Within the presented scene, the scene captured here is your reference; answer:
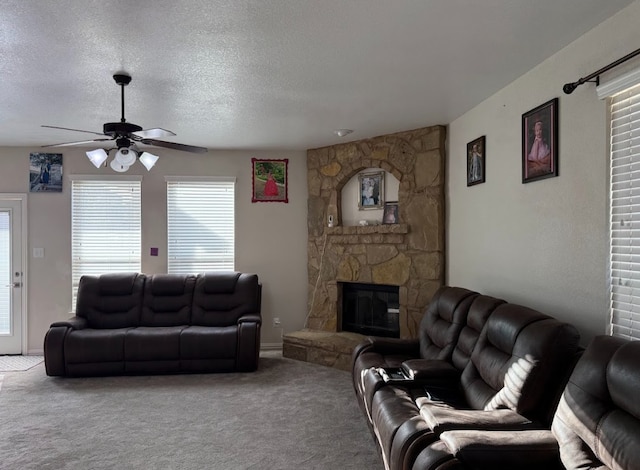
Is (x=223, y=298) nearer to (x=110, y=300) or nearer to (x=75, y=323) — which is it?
(x=110, y=300)

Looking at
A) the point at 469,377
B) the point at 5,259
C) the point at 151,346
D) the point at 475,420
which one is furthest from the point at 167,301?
the point at 475,420

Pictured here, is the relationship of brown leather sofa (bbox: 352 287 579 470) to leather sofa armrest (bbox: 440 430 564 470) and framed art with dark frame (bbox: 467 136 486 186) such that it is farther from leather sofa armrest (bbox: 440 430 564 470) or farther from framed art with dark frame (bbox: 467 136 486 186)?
framed art with dark frame (bbox: 467 136 486 186)

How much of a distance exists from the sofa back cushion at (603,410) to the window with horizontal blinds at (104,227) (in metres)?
5.19

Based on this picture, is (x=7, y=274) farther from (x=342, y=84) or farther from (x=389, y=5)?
(x=389, y=5)

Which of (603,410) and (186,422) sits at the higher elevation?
(603,410)

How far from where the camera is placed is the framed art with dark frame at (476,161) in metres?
3.85

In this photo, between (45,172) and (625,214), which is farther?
(45,172)

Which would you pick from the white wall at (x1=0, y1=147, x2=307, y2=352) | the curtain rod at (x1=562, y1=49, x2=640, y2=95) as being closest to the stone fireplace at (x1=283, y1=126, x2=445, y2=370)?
the white wall at (x1=0, y1=147, x2=307, y2=352)

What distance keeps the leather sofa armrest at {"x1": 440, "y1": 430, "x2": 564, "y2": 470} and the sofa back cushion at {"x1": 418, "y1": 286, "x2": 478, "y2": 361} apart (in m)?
1.39

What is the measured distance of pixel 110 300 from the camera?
205 inches

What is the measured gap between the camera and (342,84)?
3348 mm

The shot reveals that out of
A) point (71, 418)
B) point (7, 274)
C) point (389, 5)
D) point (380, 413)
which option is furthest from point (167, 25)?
point (7, 274)

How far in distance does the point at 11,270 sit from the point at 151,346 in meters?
2.43

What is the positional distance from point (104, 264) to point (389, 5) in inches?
196
